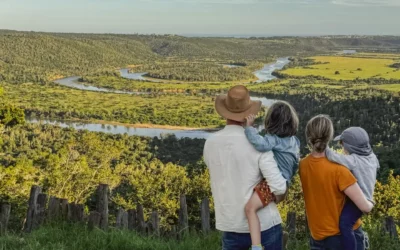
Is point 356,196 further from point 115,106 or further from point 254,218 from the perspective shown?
point 115,106

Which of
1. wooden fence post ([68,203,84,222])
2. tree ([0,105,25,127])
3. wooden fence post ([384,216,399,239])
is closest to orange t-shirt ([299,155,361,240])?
wooden fence post ([384,216,399,239])

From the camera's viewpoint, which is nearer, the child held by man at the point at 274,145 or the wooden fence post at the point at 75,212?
the child held by man at the point at 274,145

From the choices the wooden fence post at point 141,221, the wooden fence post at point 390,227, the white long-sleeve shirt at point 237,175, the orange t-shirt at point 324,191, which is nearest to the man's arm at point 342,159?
the orange t-shirt at point 324,191

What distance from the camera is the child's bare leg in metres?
2.86

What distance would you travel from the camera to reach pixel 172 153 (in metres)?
36.4

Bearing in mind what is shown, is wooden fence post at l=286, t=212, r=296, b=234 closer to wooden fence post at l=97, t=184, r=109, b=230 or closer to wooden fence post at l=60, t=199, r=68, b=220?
wooden fence post at l=97, t=184, r=109, b=230

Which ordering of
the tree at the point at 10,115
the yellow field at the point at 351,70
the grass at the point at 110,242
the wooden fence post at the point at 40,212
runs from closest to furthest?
the grass at the point at 110,242, the wooden fence post at the point at 40,212, the tree at the point at 10,115, the yellow field at the point at 351,70

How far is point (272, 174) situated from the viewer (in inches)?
111

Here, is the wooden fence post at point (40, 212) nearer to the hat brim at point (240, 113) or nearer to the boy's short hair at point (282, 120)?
the hat brim at point (240, 113)

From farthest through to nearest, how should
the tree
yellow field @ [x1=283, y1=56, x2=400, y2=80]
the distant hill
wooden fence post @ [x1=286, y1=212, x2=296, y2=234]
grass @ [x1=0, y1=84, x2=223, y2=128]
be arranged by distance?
1. the distant hill
2. yellow field @ [x1=283, y1=56, x2=400, y2=80]
3. grass @ [x1=0, y1=84, x2=223, y2=128]
4. the tree
5. wooden fence post @ [x1=286, y1=212, x2=296, y2=234]

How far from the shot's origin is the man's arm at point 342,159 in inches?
119

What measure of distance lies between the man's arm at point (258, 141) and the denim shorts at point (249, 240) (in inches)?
20.0

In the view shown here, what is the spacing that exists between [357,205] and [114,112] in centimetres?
5852

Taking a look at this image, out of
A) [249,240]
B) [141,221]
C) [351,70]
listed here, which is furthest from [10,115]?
[351,70]
